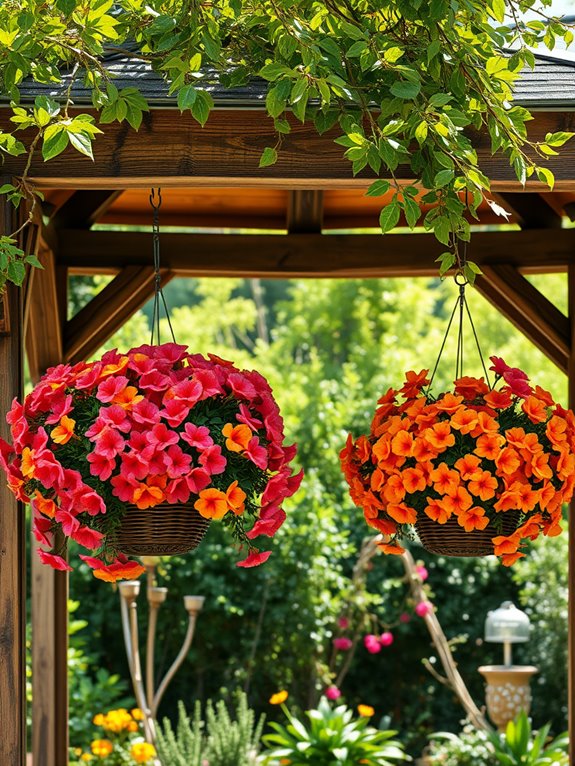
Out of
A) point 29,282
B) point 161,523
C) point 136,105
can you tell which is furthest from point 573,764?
point 136,105

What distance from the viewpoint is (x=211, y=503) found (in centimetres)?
219

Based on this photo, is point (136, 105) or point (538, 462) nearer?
point (136, 105)

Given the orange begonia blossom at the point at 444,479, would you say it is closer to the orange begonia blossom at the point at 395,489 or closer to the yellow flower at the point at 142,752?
the orange begonia blossom at the point at 395,489

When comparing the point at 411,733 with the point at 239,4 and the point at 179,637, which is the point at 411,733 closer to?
the point at 179,637

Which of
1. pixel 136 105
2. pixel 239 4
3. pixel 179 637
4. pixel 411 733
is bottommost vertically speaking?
pixel 411 733

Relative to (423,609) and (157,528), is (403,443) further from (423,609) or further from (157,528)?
(423,609)

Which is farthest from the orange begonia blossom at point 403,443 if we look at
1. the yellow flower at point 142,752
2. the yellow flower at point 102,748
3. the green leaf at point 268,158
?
the yellow flower at point 102,748

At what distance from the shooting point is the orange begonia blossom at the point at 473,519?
2.38m

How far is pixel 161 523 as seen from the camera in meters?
2.22

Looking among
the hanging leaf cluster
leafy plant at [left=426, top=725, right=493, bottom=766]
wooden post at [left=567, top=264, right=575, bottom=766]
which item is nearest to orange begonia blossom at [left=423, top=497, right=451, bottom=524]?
the hanging leaf cluster

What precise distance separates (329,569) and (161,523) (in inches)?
172

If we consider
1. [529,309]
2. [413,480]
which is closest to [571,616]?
[529,309]

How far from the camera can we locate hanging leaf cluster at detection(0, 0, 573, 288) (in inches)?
82.4

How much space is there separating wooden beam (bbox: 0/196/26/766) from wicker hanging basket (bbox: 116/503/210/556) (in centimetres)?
32
